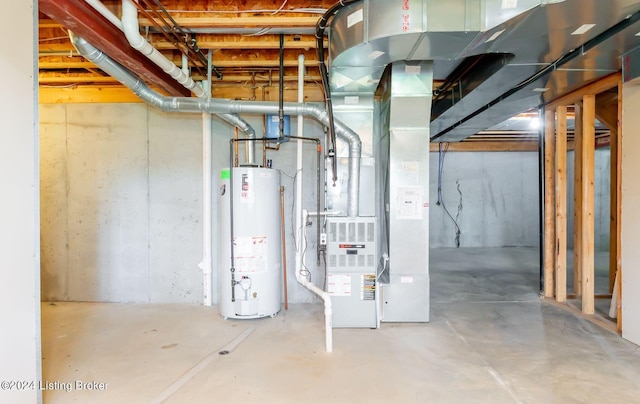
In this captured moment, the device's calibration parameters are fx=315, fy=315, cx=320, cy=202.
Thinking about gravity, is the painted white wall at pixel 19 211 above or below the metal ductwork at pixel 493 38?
below

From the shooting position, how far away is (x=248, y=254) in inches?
119

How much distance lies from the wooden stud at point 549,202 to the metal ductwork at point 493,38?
86 cm

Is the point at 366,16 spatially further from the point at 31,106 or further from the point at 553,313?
the point at 553,313

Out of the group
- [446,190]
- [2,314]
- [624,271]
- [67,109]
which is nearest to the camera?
[2,314]

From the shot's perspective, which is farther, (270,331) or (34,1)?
(270,331)

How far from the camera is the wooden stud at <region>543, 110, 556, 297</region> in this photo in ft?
12.2

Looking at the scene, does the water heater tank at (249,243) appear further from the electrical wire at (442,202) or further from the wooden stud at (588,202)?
the electrical wire at (442,202)

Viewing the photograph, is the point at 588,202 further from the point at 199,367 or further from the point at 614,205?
the point at 199,367

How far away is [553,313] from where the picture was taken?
3256 millimetres

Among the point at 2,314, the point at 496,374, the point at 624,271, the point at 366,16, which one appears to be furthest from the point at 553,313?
the point at 2,314

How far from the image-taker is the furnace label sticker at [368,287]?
9.52 ft

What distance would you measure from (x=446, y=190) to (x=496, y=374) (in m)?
5.87

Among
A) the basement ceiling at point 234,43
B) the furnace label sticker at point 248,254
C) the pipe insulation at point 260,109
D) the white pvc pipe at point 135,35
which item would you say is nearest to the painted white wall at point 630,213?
the pipe insulation at point 260,109

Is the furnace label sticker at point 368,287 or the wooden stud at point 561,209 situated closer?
the furnace label sticker at point 368,287
